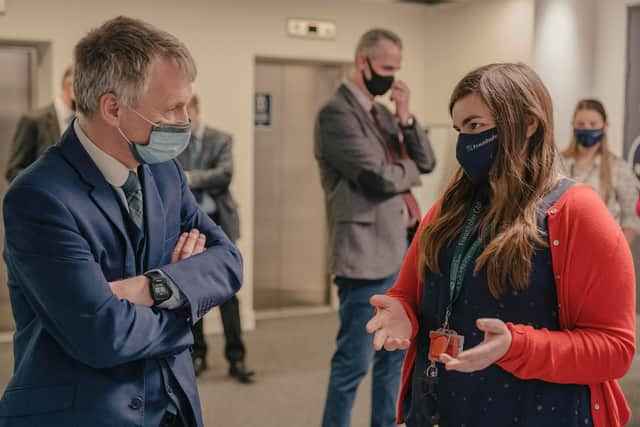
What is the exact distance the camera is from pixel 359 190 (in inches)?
137

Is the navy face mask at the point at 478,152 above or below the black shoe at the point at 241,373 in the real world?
above

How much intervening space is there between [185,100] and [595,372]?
1108 millimetres

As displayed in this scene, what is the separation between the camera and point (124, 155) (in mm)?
1738

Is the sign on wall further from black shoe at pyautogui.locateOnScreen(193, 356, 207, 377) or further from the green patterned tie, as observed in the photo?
the green patterned tie

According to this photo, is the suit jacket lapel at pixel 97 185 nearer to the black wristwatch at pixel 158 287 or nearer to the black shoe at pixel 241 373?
the black wristwatch at pixel 158 287

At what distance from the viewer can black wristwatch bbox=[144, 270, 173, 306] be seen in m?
1.71

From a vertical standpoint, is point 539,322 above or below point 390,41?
below

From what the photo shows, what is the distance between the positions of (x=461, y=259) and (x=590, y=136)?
3209 mm

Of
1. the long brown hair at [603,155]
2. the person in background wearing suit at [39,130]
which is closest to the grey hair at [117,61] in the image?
the person in background wearing suit at [39,130]

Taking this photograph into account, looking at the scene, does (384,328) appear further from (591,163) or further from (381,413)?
(591,163)

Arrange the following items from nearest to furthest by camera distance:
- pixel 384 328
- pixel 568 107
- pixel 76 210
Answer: pixel 76 210, pixel 384 328, pixel 568 107

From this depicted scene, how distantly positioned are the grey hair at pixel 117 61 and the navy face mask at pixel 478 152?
0.74 m

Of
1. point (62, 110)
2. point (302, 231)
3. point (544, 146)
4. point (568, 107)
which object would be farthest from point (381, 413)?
point (302, 231)

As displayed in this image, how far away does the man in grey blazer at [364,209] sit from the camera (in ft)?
11.0
